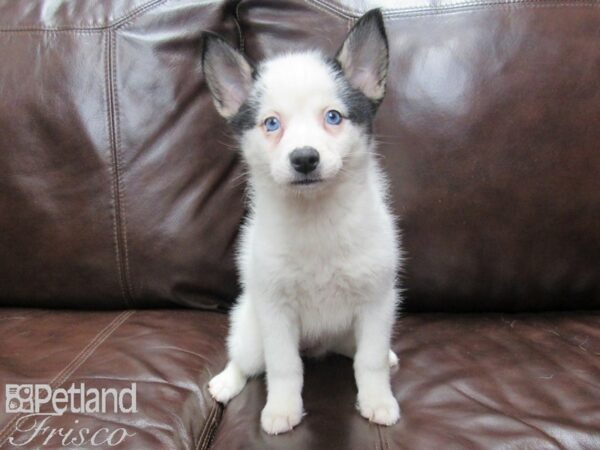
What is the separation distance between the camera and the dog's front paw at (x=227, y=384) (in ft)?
4.31

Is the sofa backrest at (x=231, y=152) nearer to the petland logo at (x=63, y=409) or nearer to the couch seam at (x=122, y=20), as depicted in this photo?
the couch seam at (x=122, y=20)

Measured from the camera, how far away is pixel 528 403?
1182 millimetres

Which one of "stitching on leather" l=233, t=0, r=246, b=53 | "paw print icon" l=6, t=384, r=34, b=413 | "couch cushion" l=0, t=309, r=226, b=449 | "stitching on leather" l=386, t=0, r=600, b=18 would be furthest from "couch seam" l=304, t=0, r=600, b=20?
"paw print icon" l=6, t=384, r=34, b=413

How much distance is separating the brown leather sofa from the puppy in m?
0.10

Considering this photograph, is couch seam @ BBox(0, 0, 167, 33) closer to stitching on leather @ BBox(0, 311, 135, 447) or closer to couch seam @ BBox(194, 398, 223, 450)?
stitching on leather @ BBox(0, 311, 135, 447)

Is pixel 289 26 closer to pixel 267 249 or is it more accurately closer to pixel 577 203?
pixel 267 249

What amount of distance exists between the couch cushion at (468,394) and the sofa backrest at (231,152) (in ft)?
0.51

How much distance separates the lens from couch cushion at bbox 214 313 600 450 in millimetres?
1094

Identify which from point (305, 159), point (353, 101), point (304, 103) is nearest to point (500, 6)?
point (353, 101)

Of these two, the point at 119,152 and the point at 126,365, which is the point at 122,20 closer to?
the point at 119,152

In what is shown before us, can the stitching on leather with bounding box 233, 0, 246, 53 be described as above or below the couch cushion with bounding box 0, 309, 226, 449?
above

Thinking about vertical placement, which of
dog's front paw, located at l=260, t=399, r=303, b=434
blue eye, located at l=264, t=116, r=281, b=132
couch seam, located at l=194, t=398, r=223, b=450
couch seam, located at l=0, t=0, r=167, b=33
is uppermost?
couch seam, located at l=0, t=0, r=167, b=33

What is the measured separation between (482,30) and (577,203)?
559 millimetres

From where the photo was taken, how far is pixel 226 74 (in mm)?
1277
